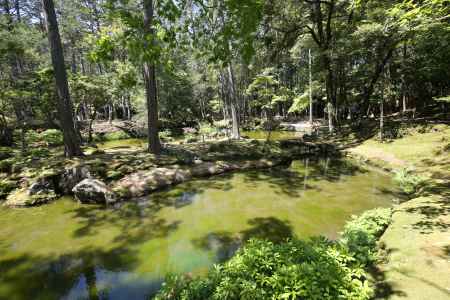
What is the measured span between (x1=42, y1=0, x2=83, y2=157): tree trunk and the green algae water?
3319mm

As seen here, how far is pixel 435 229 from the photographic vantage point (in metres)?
4.83

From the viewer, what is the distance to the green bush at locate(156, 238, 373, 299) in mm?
3100

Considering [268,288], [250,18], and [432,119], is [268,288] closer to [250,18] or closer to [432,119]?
[250,18]

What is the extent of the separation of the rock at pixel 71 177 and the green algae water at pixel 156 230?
654mm

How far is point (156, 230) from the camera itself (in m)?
6.70

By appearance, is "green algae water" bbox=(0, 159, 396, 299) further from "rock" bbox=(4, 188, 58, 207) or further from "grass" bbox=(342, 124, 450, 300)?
"grass" bbox=(342, 124, 450, 300)

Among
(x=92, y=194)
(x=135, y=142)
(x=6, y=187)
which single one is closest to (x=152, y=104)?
(x=92, y=194)

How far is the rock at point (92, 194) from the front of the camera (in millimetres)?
8586

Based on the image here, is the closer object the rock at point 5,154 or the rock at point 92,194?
the rock at point 92,194

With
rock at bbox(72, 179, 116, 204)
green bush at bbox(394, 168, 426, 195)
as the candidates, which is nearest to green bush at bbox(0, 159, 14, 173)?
rock at bbox(72, 179, 116, 204)

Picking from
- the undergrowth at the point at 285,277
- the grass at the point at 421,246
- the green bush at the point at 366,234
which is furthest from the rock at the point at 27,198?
the grass at the point at 421,246

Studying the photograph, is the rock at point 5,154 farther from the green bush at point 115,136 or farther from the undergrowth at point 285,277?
the undergrowth at point 285,277

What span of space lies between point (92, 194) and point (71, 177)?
183 centimetres

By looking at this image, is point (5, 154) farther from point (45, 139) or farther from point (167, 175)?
point (167, 175)
